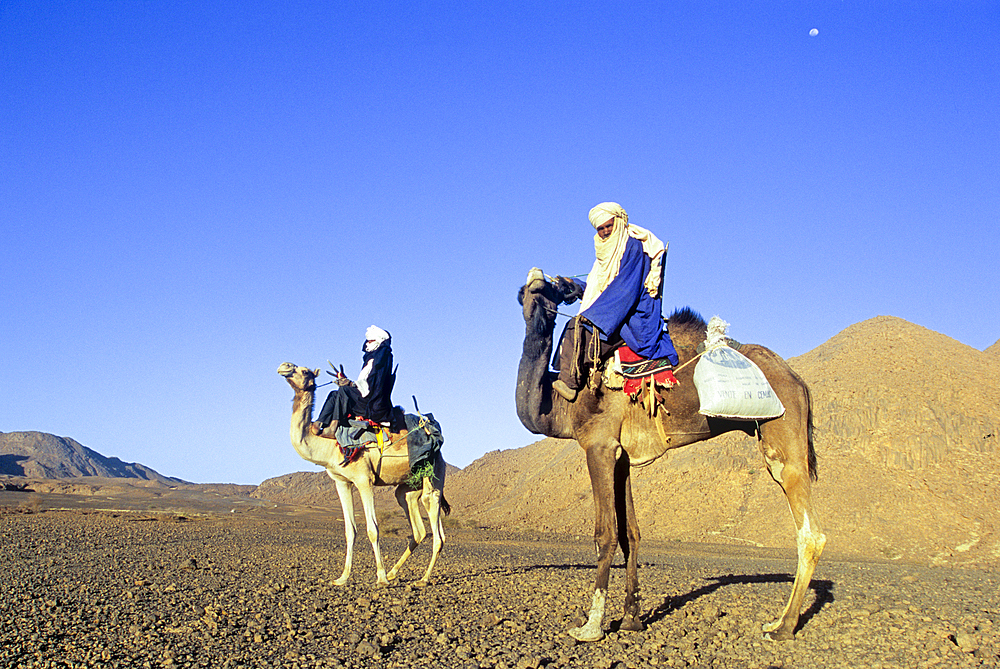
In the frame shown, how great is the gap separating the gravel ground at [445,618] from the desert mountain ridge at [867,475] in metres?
12.6

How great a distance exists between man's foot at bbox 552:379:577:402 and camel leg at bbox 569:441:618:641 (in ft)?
1.80

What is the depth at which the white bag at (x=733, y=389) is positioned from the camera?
7.14m

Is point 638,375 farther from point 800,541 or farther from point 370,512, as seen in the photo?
point 370,512

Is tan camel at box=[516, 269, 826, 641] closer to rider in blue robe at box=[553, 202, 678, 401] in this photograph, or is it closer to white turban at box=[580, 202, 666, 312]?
rider in blue robe at box=[553, 202, 678, 401]

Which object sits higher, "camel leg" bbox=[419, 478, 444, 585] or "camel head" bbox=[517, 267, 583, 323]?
"camel head" bbox=[517, 267, 583, 323]

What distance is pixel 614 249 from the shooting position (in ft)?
25.5

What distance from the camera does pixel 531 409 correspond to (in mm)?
7855

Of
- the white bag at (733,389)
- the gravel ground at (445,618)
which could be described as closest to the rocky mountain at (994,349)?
the gravel ground at (445,618)

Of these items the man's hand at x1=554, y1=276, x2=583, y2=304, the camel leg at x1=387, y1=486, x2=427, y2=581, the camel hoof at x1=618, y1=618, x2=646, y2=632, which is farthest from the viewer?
the camel leg at x1=387, y1=486, x2=427, y2=581

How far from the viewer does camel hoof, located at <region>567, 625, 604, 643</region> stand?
6.88m

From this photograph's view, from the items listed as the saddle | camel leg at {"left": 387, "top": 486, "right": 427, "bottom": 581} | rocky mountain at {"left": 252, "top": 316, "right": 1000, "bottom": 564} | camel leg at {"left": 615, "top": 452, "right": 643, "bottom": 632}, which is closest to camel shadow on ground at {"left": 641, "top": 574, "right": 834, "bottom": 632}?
camel leg at {"left": 615, "top": 452, "right": 643, "bottom": 632}

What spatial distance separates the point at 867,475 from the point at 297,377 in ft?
73.1

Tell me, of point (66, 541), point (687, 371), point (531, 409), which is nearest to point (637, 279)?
point (687, 371)

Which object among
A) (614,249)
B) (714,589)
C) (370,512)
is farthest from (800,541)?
(370,512)
